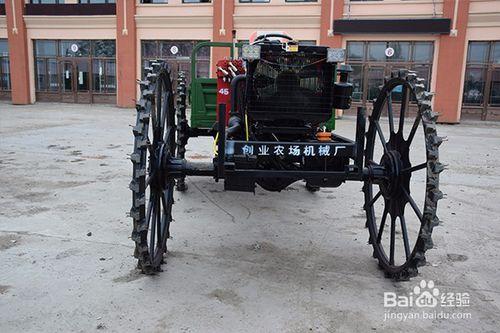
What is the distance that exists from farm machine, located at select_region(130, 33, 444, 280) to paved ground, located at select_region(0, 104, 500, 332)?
1.16 feet

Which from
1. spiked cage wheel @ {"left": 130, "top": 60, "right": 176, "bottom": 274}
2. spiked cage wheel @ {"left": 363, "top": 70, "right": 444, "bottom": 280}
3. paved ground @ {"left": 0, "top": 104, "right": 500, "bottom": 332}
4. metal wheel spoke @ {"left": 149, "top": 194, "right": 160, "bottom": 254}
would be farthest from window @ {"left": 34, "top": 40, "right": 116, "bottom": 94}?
spiked cage wheel @ {"left": 363, "top": 70, "right": 444, "bottom": 280}

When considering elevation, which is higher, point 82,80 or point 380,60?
point 380,60

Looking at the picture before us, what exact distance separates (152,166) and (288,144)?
47.7 inches

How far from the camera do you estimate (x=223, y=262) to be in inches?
169

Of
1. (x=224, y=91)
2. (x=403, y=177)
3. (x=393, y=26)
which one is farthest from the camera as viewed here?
(x=393, y=26)

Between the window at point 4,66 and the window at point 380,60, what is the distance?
19.4m

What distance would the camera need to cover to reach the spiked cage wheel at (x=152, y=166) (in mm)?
3465

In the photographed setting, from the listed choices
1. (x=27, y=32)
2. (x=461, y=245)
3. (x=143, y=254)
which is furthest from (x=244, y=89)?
(x=27, y=32)

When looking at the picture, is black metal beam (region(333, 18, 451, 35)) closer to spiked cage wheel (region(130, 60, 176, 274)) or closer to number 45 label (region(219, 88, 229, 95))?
number 45 label (region(219, 88, 229, 95))

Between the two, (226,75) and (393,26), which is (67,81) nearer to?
(393,26)

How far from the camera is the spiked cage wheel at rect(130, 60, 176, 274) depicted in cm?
346

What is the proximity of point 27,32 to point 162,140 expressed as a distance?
25.1m

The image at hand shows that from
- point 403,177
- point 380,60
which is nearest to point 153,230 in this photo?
point 403,177

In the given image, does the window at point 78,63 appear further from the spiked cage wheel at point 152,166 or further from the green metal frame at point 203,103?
the spiked cage wheel at point 152,166
